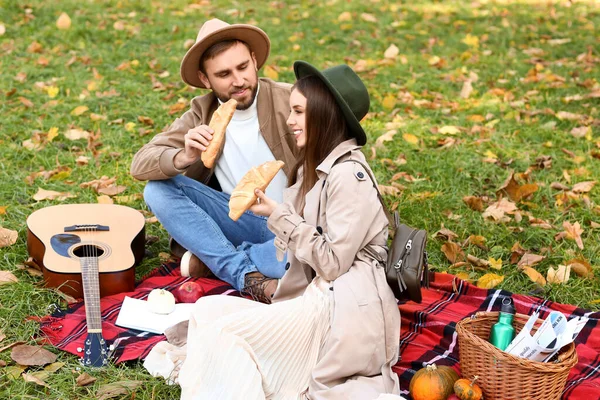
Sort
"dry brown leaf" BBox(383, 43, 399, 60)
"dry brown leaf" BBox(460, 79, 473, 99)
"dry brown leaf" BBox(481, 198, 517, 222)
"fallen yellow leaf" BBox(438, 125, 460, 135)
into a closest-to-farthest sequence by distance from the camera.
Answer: "dry brown leaf" BBox(481, 198, 517, 222), "fallen yellow leaf" BBox(438, 125, 460, 135), "dry brown leaf" BBox(460, 79, 473, 99), "dry brown leaf" BBox(383, 43, 399, 60)

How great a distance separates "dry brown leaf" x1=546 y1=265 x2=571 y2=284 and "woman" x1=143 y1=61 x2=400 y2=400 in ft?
4.35

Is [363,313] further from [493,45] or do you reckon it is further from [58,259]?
[493,45]

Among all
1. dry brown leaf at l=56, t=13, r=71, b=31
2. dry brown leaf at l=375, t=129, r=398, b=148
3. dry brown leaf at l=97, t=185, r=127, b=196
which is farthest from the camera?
dry brown leaf at l=56, t=13, r=71, b=31

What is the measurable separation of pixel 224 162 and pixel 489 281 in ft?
5.26

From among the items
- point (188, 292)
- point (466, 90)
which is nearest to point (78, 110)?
point (188, 292)

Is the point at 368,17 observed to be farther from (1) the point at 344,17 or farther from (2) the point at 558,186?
(2) the point at 558,186

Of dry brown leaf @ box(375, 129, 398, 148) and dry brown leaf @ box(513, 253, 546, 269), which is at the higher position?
dry brown leaf @ box(375, 129, 398, 148)

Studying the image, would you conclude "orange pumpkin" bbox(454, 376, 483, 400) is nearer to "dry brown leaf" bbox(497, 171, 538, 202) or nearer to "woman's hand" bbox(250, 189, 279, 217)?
"woman's hand" bbox(250, 189, 279, 217)

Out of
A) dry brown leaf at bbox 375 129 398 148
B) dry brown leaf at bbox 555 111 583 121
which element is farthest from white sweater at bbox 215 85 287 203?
dry brown leaf at bbox 555 111 583 121

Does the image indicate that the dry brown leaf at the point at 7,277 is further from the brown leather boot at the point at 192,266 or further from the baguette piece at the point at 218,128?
the baguette piece at the point at 218,128

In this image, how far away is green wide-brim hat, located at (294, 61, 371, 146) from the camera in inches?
123

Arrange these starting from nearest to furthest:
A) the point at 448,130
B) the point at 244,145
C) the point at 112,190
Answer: the point at 244,145 → the point at 112,190 → the point at 448,130

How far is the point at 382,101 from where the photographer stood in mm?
6742

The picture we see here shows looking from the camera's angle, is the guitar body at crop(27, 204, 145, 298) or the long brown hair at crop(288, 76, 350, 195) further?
the guitar body at crop(27, 204, 145, 298)
